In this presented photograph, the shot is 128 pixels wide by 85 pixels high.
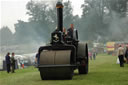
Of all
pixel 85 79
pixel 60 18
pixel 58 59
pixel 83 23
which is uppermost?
pixel 83 23

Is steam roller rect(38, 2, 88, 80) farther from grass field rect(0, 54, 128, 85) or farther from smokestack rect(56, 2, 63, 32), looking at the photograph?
smokestack rect(56, 2, 63, 32)

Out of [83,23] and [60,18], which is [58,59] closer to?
[60,18]

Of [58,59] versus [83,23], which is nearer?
[58,59]

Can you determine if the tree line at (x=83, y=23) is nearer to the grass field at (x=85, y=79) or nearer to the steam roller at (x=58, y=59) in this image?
the grass field at (x=85, y=79)

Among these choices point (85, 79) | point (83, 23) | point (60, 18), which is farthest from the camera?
point (83, 23)

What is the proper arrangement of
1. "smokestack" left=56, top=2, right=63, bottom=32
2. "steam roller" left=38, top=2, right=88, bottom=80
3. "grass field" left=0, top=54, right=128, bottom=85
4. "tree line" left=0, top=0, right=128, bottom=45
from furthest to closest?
1. "tree line" left=0, top=0, right=128, bottom=45
2. "smokestack" left=56, top=2, right=63, bottom=32
3. "steam roller" left=38, top=2, right=88, bottom=80
4. "grass field" left=0, top=54, right=128, bottom=85

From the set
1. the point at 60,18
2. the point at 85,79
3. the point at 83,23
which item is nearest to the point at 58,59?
the point at 85,79

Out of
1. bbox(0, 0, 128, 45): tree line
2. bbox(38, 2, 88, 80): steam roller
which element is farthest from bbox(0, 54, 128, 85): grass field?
bbox(0, 0, 128, 45): tree line

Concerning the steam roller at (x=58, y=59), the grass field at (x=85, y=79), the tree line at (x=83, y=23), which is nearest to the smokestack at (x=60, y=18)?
the steam roller at (x=58, y=59)

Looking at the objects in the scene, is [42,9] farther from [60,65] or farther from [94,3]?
[60,65]

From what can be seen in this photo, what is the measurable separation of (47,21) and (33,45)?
5.47m

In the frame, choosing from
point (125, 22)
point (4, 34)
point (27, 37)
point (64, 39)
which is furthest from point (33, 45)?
point (64, 39)

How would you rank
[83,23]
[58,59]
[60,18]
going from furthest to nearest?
[83,23] < [60,18] < [58,59]

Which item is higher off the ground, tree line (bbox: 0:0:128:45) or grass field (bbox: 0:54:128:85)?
tree line (bbox: 0:0:128:45)
